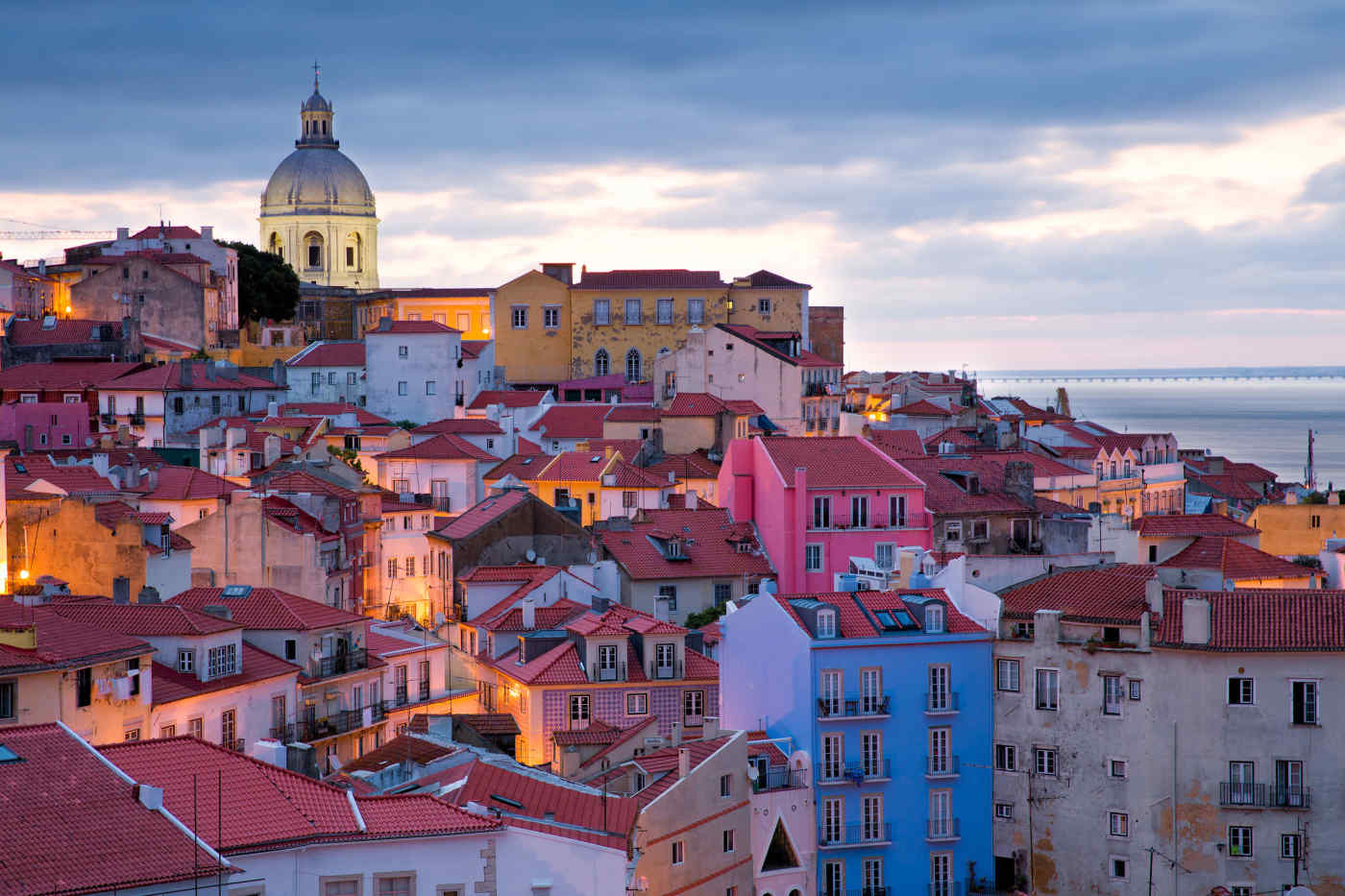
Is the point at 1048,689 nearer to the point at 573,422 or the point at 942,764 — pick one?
the point at 942,764

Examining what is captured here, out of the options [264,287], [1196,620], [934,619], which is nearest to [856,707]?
[934,619]

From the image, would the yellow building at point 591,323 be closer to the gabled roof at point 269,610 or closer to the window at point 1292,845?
the gabled roof at point 269,610

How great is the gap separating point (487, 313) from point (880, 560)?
51463 mm

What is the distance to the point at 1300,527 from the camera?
210ft

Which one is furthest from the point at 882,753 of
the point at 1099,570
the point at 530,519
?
the point at 530,519

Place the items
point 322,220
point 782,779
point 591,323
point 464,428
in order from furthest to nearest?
point 322,220 < point 591,323 < point 464,428 < point 782,779

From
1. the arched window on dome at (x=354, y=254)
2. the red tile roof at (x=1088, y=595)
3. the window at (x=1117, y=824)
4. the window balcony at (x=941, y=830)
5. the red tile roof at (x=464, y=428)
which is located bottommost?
the window balcony at (x=941, y=830)

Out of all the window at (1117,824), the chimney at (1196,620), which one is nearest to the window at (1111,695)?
the chimney at (1196,620)

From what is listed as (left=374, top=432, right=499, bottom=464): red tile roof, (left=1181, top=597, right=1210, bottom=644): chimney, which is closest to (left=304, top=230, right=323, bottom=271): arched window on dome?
(left=374, top=432, right=499, bottom=464): red tile roof

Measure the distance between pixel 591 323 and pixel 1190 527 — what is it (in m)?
43.3

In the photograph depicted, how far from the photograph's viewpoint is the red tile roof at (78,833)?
22.5 metres

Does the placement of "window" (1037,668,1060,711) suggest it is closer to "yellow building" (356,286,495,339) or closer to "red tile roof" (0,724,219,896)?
"red tile roof" (0,724,219,896)

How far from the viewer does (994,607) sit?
130 feet

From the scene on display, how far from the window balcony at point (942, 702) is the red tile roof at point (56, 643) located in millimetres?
14810
